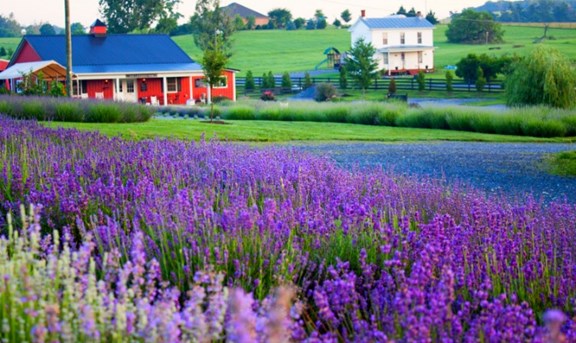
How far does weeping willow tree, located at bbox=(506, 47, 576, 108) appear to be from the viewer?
1180 inches

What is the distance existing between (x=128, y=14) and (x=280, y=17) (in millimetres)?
52014

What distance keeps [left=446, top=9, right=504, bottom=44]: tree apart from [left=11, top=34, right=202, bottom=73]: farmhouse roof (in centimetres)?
5270

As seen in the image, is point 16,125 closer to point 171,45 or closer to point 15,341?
point 15,341

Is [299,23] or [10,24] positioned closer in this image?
[299,23]

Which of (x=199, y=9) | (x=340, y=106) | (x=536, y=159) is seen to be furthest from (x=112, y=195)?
(x=199, y=9)

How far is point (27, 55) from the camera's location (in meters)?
50.0

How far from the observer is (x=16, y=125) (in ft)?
38.5

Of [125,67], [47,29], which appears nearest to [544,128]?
[125,67]

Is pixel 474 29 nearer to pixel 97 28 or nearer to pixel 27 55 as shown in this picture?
pixel 97 28

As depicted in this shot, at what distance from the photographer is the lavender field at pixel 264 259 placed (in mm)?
3006

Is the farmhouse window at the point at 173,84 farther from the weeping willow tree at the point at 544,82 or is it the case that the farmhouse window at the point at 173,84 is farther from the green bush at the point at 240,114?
the weeping willow tree at the point at 544,82

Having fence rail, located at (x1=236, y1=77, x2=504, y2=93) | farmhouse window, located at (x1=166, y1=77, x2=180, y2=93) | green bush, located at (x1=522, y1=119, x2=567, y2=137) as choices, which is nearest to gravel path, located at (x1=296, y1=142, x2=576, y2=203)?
green bush, located at (x1=522, y1=119, x2=567, y2=137)

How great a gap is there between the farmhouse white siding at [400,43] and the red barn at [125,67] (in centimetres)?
2882

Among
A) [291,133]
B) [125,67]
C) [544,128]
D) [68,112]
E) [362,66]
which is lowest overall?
[544,128]
